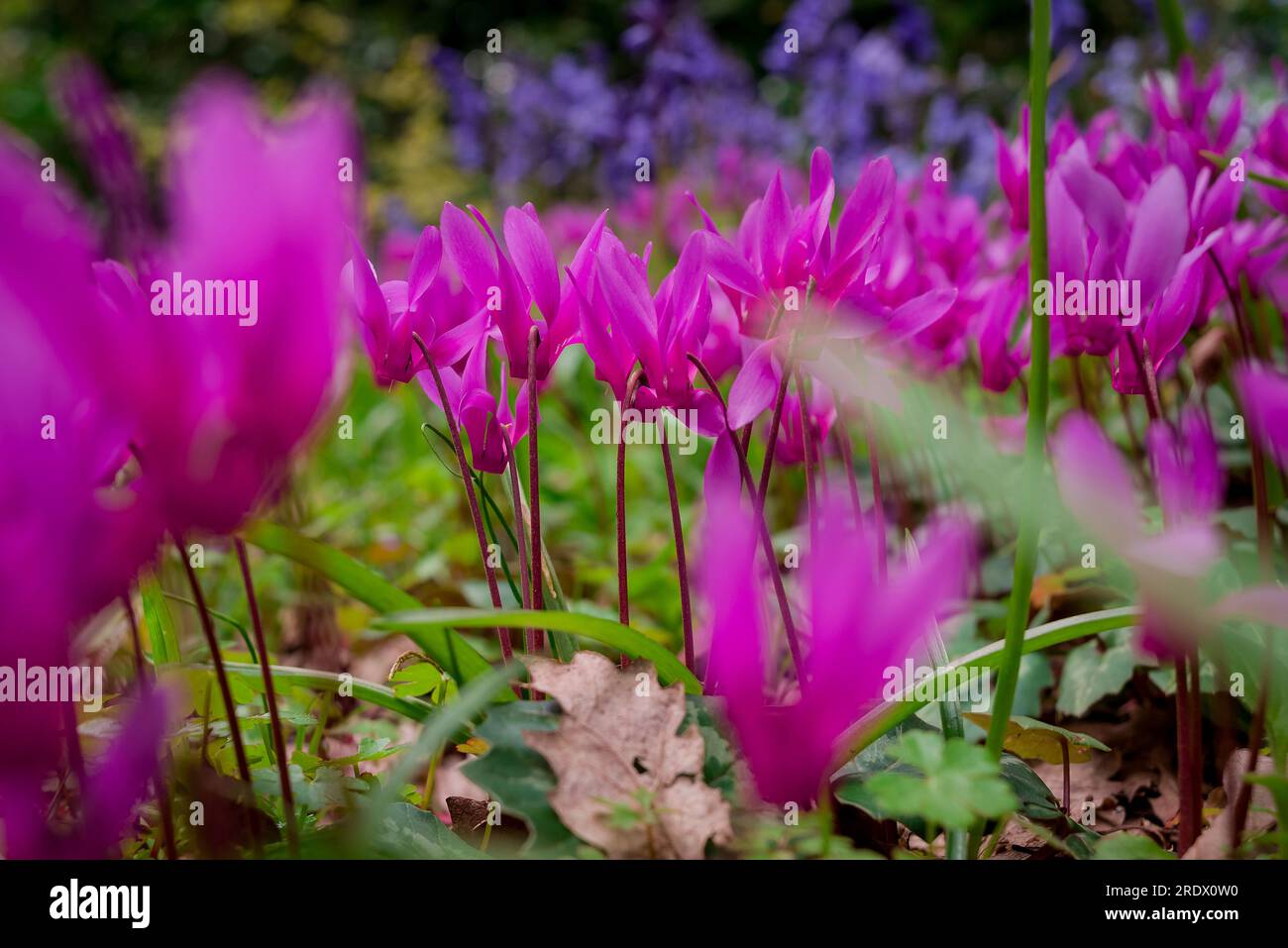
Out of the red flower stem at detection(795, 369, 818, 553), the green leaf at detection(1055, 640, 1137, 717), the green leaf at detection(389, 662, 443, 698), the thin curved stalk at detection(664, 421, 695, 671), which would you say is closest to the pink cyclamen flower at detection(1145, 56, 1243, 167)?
the green leaf at detection(1055, 640, 1137, 717)

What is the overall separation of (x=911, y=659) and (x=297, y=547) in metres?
0.45

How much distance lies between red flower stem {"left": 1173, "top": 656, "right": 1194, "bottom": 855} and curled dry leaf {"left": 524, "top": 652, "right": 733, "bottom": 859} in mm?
379

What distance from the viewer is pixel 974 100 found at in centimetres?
602

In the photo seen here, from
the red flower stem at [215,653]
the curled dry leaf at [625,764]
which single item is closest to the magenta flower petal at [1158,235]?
the curled dry leaf at [625,764]

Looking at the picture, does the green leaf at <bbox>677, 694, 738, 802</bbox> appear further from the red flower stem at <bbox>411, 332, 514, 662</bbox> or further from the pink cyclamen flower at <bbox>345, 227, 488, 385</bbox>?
the pink cyclamen flower at <bbox>345, 227, 488, 385</bbox>

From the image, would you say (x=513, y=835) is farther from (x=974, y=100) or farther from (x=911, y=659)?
(x=974, y=100)

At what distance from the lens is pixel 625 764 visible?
691mm

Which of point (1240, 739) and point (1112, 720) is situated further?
point (1112, 720)

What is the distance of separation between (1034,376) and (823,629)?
0.75 feet

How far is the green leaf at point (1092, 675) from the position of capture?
1.22 meters

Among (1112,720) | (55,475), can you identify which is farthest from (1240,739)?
(55,475)

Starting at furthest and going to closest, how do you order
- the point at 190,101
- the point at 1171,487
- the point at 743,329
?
1. the point at 743,329
2. the point at 1171,487
3. the point at 190,101

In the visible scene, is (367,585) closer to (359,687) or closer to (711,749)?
(359,687)

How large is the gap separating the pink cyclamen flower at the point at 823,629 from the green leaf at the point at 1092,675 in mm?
740
